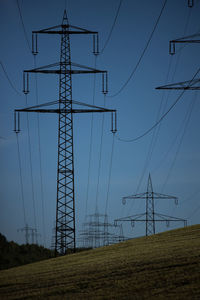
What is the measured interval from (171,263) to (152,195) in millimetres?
41161

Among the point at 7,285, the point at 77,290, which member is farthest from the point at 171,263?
the point at 7,285

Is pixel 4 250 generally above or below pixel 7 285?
above

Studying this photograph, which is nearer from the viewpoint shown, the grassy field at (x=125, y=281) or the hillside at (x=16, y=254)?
the grassy field at (x=125, y=281)

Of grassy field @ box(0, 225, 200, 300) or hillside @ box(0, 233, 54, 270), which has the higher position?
hillside @ box(0, 233, 54, 270)

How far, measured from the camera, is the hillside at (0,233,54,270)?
2327 inches

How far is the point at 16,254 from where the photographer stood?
219ft

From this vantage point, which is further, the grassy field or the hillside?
the hillside

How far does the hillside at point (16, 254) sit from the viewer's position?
2327 inches

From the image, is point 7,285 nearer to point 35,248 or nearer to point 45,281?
point 45,281

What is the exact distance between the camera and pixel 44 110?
38219 millimetres

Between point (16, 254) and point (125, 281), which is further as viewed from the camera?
point (16, 254)

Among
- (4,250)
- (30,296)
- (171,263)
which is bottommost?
(30,296)

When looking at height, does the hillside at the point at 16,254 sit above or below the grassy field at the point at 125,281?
above

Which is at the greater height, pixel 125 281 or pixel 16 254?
pixel 16 254
